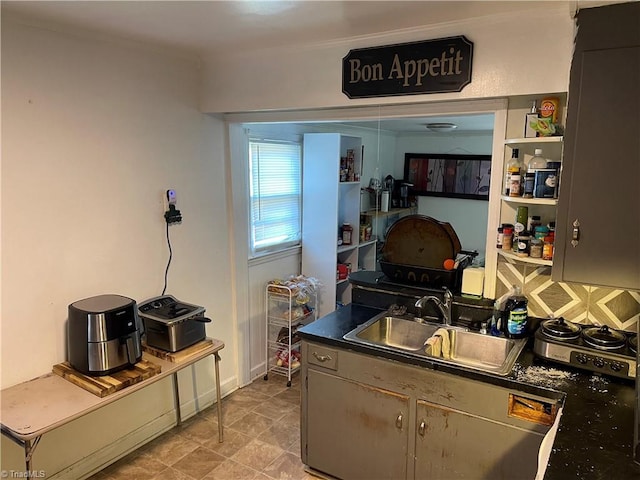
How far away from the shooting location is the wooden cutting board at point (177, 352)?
7.69 feet

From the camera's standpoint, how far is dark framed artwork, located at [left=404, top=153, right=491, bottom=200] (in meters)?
4.38

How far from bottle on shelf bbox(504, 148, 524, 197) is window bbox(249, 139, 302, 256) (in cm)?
183

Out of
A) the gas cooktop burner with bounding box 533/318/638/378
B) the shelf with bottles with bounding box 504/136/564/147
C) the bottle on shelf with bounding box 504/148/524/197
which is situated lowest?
the gas cooktop burner with bounding box 533/318/638/378

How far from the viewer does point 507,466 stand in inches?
72.9

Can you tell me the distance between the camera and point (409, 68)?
211cm

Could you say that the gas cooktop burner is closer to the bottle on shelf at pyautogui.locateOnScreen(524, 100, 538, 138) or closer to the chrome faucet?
the chrome faucet

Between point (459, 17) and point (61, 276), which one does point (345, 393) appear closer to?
point (61, 276)

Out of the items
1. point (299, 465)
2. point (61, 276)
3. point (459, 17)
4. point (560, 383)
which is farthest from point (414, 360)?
point (61, 276)

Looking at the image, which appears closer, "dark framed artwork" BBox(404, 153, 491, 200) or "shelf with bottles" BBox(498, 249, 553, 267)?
"shelf with bottles" BBox(498, 249, 553, 267)

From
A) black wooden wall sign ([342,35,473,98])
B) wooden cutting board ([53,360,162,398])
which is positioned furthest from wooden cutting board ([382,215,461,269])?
wooden cutting board ([53,360,162,398])

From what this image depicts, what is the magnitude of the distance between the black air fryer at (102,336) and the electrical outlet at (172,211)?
0.66 m

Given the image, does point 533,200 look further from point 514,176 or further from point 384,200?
point 384,200

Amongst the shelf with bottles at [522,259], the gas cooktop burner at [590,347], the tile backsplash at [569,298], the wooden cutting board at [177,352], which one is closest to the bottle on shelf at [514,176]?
the shelf with bottles at [522,259]

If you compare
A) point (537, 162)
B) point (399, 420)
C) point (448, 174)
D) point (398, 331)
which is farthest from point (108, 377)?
point (448, 174)
